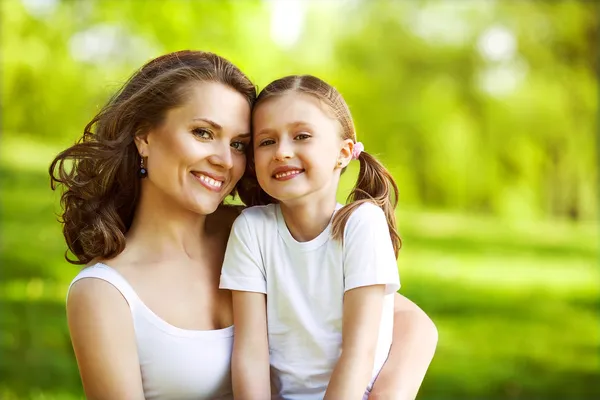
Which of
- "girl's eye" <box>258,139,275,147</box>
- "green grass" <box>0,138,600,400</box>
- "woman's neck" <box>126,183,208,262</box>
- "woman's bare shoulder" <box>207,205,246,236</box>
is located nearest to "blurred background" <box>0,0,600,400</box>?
"green grass" <box>0,138,600,400</box>

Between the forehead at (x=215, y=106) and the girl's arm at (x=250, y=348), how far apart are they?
470 mm

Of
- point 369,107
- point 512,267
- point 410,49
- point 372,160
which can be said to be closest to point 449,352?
point 512,267

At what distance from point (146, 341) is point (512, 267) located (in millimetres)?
6501

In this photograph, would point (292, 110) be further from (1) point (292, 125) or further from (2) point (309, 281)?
(2) point (309, 281)

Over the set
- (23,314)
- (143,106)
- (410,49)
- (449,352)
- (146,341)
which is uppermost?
(410,49)

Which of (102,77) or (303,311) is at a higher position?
(102,77)

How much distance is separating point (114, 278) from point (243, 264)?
0.35 m

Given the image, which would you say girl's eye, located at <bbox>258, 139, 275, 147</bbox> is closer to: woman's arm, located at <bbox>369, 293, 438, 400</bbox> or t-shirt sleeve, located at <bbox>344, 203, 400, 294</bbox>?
t-shirt sleeve, located at <bbox>344, 203, 400, 294</bbox>

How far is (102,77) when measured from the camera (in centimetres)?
790

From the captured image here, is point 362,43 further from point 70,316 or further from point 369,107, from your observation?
point 70,316

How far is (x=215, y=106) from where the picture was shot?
86.2 inches

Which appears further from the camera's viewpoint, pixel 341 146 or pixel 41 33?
pixel 41 33

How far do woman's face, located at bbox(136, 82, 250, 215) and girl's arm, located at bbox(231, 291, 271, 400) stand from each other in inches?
11.1

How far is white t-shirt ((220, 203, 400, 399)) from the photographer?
2.13 m
